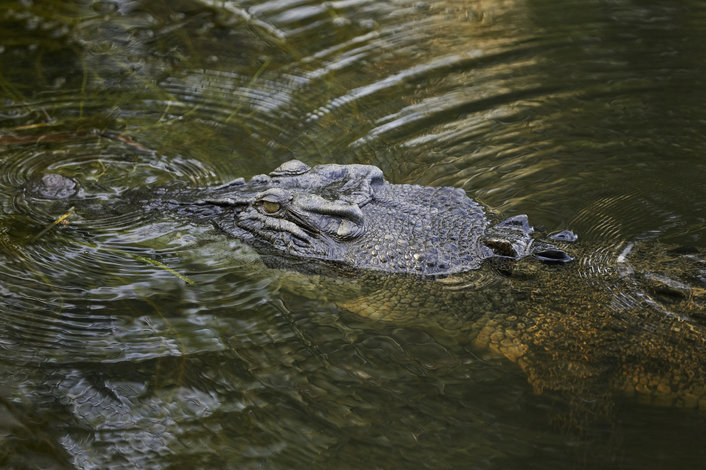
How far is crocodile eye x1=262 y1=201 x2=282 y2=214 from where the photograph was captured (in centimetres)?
389

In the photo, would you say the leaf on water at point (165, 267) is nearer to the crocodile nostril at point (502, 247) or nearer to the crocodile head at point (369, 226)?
the crocodile head at point (369, 226)

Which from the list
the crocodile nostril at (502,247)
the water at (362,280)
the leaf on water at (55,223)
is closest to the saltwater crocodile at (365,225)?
the crocodile nostril at (502,247)

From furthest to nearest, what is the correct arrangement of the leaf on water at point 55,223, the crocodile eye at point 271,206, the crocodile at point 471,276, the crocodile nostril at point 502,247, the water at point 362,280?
1. the leaf on water at point 55,223
2. the crocodile eye at point 271,206
3. the crocodile nostril at point 502,247
4. the crocodile at point 471,276
5. the water at point 362,280

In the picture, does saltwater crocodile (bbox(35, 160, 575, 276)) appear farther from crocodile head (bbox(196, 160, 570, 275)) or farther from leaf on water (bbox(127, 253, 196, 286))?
leaf on water (bbox(127, 253, 196, 286))

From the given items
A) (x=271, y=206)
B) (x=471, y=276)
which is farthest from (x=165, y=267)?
(x=471, y=276)

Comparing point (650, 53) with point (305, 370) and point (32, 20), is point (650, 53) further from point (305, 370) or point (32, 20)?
point (32, 20)

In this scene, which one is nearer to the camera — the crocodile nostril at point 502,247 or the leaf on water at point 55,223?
the crocodile nostril at point 502,247

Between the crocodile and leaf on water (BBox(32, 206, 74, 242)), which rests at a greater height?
leaf on water (BBox(32, 206, 74, 242))

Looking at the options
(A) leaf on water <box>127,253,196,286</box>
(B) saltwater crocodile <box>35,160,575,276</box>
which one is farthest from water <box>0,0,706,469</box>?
(B) saltwater crocodile <box>35,160,575,276</box>

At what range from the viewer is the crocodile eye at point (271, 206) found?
12.8ft

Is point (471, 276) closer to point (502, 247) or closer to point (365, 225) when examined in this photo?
point (502, 247)

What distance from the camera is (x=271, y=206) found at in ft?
12.8

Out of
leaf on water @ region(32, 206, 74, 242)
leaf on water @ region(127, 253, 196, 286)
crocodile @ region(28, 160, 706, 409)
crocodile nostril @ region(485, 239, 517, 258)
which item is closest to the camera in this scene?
crocodile @ region(28, 160, 706, 409)

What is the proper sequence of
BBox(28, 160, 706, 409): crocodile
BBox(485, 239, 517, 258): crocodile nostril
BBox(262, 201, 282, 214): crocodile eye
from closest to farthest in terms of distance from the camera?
BBox(28, 160, 706, 409): crocodile, BBox(485, 239, 517, 258): crocodile nostril, BBox(262, 201, 282, 214): crocodile eye
